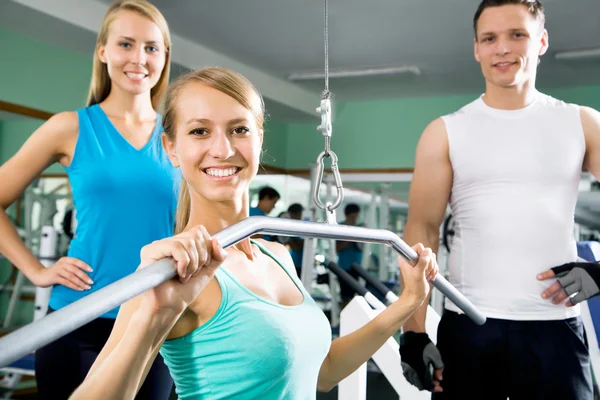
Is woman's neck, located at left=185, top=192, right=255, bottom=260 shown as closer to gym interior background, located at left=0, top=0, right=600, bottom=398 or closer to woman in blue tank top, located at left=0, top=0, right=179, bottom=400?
woman in blue tank top, located at left=0, top=0, right=179, bottom=400

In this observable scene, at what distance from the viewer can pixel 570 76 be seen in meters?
6.96

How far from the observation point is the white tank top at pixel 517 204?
1524 mm

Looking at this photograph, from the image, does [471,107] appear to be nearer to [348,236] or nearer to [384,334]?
Answer: [384,334]

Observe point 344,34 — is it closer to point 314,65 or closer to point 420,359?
point 314,65

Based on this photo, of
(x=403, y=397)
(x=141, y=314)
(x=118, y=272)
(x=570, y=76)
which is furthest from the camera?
(x=570, y=76)

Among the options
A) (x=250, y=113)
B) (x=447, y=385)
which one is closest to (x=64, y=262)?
(x=250, y=113)

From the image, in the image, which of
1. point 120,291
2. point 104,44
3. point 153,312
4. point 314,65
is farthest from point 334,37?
point 120,291

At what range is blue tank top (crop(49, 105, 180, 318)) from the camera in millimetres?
1410

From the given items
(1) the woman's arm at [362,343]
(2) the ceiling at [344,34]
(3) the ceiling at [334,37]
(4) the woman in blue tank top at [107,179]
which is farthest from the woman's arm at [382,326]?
(3) the ceiling at [334,37]

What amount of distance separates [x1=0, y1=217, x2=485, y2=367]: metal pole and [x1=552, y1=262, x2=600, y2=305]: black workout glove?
0.74 meters

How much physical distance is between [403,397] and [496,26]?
3.83 feet

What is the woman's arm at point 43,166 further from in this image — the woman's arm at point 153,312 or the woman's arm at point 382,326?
the woman's arm at point 153,312

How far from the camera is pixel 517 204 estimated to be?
154cm

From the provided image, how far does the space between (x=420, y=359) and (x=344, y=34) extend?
463cm
